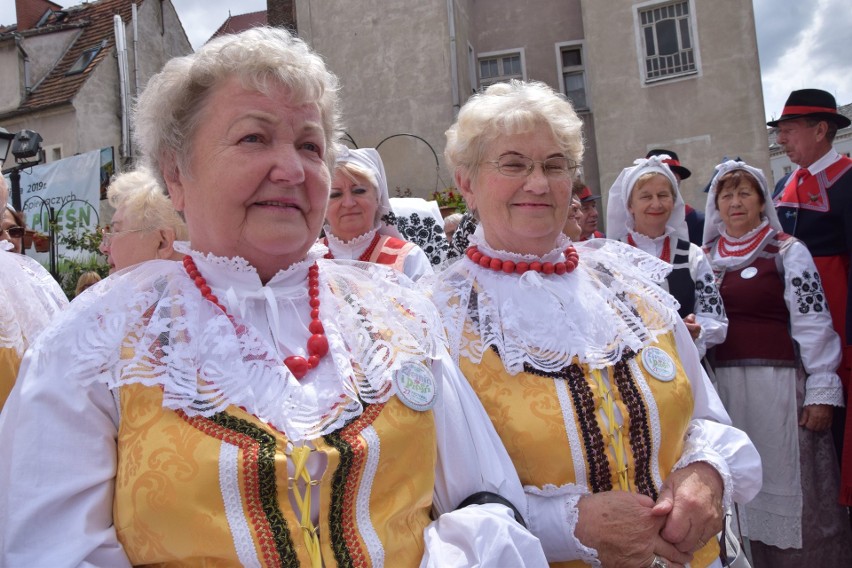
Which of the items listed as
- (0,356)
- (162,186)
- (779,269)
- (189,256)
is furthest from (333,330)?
(779,269)

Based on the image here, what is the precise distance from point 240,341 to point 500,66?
612 inches

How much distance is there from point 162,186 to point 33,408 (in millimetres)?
683

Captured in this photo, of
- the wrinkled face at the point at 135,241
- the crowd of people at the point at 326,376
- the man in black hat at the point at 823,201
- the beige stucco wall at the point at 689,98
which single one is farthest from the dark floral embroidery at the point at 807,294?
the beige stucco wall at the point at 689,98

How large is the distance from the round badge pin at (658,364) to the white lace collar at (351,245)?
2021mm

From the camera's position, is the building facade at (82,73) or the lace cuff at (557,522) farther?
the building facade at (82,73)

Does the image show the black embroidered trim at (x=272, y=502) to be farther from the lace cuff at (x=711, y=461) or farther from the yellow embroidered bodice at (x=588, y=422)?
the lace cuff at (x=711, y=461)

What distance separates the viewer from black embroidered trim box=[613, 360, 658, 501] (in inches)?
→ 84.4

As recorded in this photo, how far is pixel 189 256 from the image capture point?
1.84 meters

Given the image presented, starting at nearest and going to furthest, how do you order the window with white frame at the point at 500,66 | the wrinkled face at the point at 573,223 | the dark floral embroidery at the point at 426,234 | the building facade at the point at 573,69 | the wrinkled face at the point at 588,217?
1. the wrinkled face at the point at 573,223
2. the dark floral embroidery at the point at 426,234
3. the wrinkled face at the point at 588,217
4. the building facade at the point at 573,69
5. the window with white frame at the point at 500,66

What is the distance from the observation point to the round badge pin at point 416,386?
1723 millimetres

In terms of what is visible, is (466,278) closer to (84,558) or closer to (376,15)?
(84,558)

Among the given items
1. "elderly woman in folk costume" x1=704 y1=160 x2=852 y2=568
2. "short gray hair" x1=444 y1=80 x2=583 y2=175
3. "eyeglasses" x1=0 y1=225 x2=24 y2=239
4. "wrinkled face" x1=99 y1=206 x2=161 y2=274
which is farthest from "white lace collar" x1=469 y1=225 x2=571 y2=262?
"eyeglasses" x1=0 y1=225 x2=24 y2=239

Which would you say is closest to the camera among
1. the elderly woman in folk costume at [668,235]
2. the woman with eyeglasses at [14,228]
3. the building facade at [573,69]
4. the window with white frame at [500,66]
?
the woman with eyeglasses at [14,228]

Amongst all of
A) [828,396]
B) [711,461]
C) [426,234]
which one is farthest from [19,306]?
[828,396]
